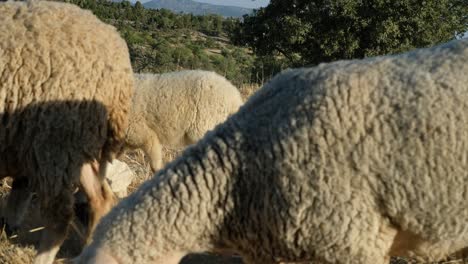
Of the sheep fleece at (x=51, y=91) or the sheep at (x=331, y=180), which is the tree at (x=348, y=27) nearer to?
the sheep fleece at (x=51, y=91)

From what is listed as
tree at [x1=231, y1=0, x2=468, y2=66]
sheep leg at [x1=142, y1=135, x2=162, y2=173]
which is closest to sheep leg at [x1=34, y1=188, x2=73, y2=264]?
sheep leg at [x1=142, y1=135, x2=162, y2=173]

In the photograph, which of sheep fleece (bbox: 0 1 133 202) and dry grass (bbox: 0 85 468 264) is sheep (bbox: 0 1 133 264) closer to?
sheep fleece (bbox: 0 1 133 202)

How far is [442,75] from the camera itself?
2.77 m

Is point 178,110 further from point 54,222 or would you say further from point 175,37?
point 175,37

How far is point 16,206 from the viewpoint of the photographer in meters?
5.31

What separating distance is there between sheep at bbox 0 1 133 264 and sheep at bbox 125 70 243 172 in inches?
124

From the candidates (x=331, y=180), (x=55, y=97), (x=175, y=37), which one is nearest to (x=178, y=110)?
(x=55, y=97)

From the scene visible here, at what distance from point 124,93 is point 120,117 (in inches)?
7.7

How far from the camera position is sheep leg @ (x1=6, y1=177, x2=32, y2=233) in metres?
5.19

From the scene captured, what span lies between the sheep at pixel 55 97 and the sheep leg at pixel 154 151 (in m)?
3.11

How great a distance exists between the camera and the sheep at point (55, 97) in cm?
408

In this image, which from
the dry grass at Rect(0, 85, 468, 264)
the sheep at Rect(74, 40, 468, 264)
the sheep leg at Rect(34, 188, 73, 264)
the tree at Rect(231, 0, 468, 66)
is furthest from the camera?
the tree at Rect(231, 0, 468, 66)

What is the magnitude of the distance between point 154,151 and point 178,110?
0.65m

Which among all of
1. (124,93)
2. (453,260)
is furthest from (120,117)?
(453,260)
